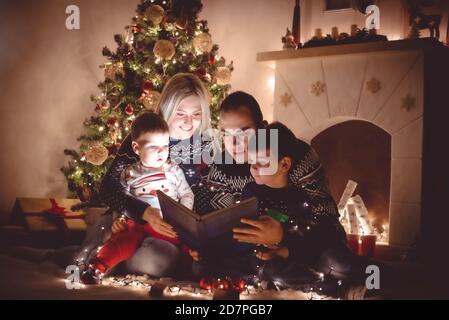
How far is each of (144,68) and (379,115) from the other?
160 centimetres

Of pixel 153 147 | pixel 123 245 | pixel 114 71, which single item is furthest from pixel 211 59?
pixel 123 245

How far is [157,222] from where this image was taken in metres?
2.15

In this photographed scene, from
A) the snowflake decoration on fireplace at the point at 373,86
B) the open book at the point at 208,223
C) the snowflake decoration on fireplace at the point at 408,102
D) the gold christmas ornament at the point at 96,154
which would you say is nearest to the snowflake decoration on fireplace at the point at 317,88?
the snowflake decoration on fireplace at the point at 373,86

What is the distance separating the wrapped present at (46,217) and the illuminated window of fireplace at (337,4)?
91.8 inches

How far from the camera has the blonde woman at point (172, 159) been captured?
2180 millimetres

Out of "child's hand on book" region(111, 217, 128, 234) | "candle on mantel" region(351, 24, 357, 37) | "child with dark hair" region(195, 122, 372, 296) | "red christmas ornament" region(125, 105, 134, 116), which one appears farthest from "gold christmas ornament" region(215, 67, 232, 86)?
"child's hand on book" region(111, 217, 128, 234)

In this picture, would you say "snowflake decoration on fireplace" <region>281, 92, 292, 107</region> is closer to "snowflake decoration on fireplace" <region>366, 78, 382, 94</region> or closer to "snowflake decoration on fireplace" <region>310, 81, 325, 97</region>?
"snowflake decoration on fireplace" <region>310, 81, 325, 97</region>

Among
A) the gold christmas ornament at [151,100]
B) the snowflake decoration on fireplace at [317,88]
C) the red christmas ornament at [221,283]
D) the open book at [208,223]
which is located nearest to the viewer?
the open book at [208,223]

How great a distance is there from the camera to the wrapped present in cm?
331

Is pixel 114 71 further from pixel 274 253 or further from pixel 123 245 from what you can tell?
pixel 274 253

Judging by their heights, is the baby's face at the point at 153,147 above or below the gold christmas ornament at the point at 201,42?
below

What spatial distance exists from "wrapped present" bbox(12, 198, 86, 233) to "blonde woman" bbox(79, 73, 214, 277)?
1.01m

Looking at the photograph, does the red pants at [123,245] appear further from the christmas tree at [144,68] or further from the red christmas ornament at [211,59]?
the red christmas ornament at [211,59]
